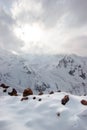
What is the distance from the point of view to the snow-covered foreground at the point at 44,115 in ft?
48.4

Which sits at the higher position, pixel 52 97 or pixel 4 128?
pixel 52 97

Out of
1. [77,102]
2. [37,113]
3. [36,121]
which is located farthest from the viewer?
[77,102]

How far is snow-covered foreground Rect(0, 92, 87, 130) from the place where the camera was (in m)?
14.8

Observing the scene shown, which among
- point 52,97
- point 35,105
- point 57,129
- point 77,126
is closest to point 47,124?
point 57,129

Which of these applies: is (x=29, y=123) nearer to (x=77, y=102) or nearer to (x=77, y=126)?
(x=77, y=126)

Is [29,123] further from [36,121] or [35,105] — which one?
[35,105]

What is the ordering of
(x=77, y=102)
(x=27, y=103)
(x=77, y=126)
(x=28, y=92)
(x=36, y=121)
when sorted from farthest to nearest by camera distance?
(x=28, y=92) → (x=27, y=103) → (x=77, y=102) → (x=36, y=121) → (x=77, y=126)

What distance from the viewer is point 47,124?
49.4ft

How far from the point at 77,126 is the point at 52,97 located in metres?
5.40

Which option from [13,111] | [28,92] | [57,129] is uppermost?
[28,92]

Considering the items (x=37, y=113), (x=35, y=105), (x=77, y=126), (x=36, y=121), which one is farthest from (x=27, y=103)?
(x=77, y=126)

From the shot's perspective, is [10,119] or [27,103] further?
[27,103]

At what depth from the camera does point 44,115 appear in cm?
1631

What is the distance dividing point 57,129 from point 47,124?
29.1 inches
